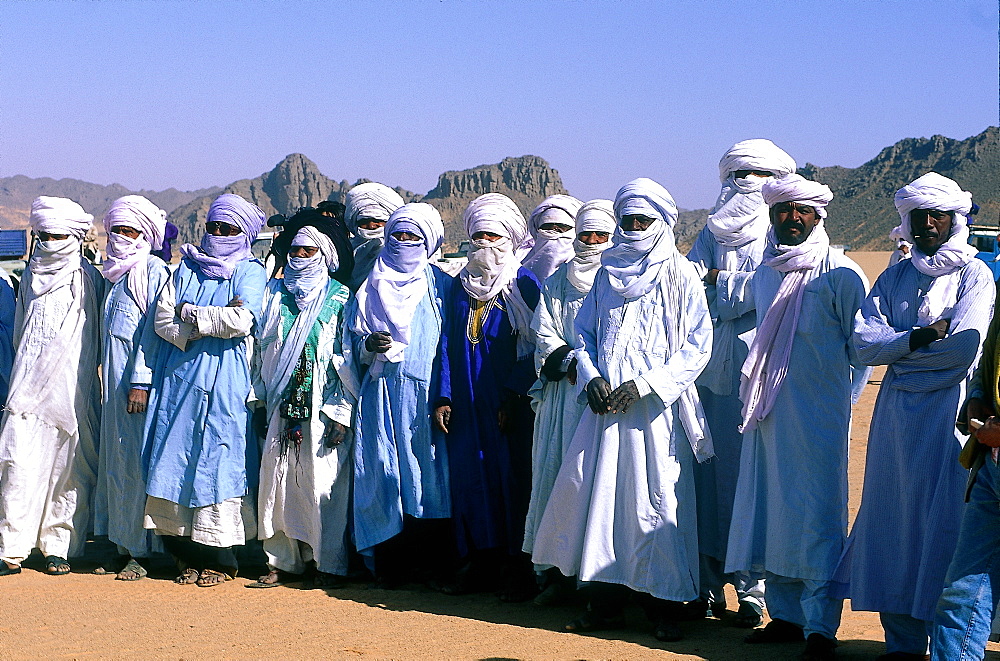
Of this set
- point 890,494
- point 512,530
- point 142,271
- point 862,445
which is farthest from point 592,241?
point 862,445

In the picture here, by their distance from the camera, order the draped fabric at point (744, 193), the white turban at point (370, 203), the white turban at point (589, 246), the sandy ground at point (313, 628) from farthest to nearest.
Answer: the white turban at point (370, 203) → the draped fabric at point (744, 193) → the white turban at point (589, 246) → the sandy ground at point (313, 628)

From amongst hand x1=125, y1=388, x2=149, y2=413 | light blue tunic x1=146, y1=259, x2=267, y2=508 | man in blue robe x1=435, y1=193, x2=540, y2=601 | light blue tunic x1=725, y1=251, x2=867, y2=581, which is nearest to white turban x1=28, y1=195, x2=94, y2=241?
light blue tunic x1=146, y1=259, x2=267, y2=508

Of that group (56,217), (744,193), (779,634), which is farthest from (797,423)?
(56,217)

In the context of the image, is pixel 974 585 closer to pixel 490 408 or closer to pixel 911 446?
pixel 911 446

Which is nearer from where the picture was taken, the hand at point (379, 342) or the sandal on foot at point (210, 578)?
the hand at point (379, 342)

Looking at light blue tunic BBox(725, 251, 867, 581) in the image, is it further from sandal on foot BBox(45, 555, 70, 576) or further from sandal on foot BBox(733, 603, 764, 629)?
sandal on foot BBox(45, 555, 70, 576)

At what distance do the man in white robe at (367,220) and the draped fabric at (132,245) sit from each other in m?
1.27

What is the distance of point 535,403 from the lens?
6.25 metres

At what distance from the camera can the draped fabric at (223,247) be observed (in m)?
6.91

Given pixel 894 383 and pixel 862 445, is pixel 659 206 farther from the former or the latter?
pixel 862 445

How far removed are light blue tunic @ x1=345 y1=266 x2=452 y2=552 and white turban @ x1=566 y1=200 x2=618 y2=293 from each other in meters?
1.01

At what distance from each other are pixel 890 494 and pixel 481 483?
2366 mm

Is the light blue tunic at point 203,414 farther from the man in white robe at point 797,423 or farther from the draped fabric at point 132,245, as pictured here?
the man in white robe at point 797,423

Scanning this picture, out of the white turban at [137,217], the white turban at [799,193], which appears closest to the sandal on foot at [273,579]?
the white turban at [137,217]
